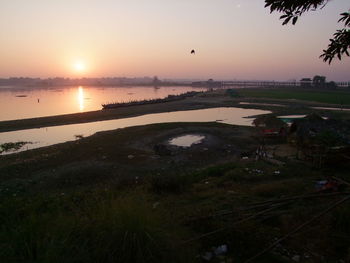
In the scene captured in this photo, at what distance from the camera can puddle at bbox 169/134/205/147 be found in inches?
768

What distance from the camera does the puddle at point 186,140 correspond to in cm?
1950

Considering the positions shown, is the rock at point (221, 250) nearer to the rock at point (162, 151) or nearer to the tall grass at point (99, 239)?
the tall grass at point (99, 239)

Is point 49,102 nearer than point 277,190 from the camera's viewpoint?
No

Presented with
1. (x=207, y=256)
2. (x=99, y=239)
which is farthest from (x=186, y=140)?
(x=99, y=239)

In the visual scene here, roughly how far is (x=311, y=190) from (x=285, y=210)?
7.64ft

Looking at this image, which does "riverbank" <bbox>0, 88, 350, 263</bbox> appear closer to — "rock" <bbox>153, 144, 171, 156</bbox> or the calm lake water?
"rock" <bbox>153, 144, 171, 156</bbox>

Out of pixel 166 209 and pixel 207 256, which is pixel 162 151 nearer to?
pixel 166 209

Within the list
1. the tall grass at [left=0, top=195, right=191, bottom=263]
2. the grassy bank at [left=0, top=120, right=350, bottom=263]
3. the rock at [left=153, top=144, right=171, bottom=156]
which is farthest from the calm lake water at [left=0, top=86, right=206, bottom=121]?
the tall grass at [left=0, top=195, right=191, bottom=263]

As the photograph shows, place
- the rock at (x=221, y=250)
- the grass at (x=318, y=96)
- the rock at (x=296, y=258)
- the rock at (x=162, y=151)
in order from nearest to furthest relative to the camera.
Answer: the rock at (x=296, y=258) → the rock at (x=221, y=250) → the rock at (x=162, y=151) → the grass at (x=318, y=96)

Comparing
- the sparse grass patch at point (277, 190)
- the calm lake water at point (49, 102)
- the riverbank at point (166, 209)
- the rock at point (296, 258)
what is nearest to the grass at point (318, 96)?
the calm lake water at point (49, 102)

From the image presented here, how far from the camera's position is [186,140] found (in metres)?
20.8

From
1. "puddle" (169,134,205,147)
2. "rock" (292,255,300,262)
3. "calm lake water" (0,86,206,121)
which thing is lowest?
"calm lake water" (0,86,206,121)

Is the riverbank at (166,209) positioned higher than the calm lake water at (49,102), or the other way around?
the riverbank at (166,209)

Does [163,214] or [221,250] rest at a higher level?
[163,214]
